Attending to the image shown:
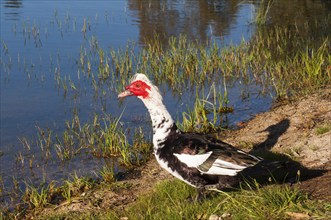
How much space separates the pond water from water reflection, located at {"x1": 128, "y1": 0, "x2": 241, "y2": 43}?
0.04 metres

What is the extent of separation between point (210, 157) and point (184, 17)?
16.9m

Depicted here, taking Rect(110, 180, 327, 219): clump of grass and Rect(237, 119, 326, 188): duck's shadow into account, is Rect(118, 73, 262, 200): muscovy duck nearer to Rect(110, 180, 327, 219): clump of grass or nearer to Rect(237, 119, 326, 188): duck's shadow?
Rect(237, 119, 326, 188): duck's shadow

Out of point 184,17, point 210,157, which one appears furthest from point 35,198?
point 184,17

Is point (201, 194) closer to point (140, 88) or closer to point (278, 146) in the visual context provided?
point (140, 88)

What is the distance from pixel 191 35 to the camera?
19062 mm

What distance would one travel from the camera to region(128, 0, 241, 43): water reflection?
64.0 feet

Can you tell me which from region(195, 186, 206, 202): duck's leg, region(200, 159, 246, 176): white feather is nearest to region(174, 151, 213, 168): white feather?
region(200, 159, 246, 176): white feather

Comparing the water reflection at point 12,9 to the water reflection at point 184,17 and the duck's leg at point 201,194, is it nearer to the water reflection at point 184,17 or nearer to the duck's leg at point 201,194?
the water reflection at point 184,17

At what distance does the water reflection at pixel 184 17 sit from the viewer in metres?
19.5

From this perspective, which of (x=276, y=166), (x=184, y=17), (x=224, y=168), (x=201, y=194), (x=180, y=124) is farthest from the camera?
(x=184, y=17)

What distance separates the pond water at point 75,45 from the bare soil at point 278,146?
39.7 inches

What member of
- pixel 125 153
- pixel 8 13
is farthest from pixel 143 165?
pixel 8 13

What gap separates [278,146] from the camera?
8.59m

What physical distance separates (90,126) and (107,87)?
2679mm
